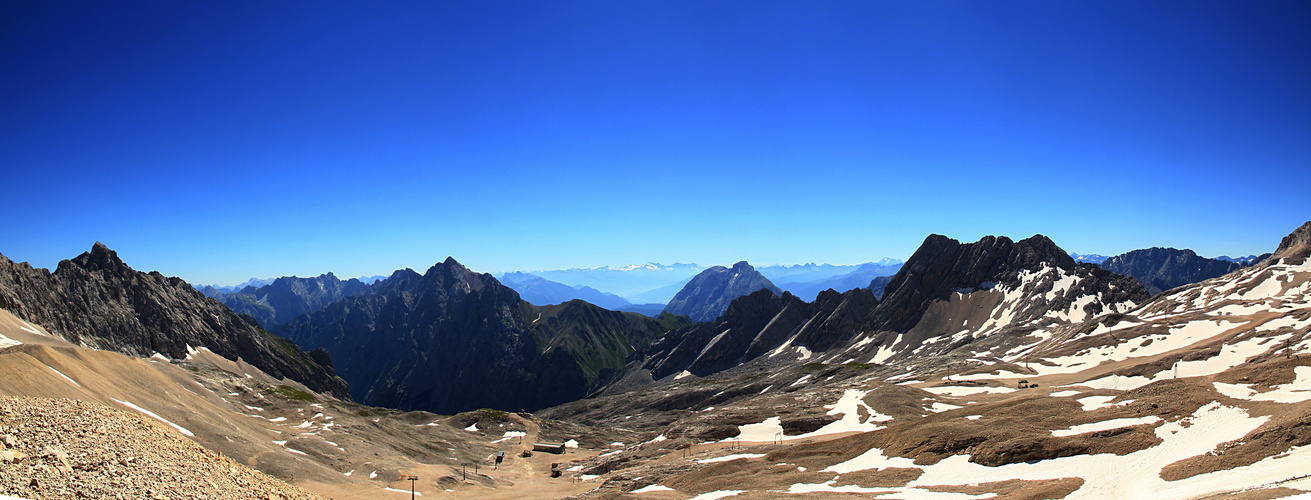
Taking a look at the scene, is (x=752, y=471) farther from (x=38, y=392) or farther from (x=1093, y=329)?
(x=1093, y=329)

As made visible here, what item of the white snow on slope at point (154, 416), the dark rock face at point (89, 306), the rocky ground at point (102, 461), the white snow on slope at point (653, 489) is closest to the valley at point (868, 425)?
the rocky ground at point (102, 461)

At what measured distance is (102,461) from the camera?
21.7 meters

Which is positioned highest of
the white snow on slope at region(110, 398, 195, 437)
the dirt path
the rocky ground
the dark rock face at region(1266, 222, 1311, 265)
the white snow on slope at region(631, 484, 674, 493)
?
the dark rock face at region(1266, 222, 1311, 265)

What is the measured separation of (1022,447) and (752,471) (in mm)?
24027

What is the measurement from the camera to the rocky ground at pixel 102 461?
19438 millimetres

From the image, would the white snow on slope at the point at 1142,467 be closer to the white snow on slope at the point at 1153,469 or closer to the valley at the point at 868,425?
the white snow on slope at the point at 1153,469

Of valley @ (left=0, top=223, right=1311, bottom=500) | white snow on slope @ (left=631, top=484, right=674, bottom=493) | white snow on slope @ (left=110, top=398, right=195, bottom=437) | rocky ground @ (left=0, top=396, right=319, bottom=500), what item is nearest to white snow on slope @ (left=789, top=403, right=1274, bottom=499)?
valley @ (left=0, top=223, right=1311, bottom=500)

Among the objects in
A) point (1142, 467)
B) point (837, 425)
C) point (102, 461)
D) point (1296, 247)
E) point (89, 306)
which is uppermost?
point (89, 306)

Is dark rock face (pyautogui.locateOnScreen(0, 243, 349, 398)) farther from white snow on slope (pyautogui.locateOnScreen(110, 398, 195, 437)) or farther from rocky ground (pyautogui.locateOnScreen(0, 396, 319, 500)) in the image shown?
rocky ground (pyautogui.locateOnScreen(0, 396, 319, 500))

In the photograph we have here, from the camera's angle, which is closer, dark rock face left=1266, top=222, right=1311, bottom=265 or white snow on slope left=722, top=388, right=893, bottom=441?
white snow on slope left=722, top=388, right=893, bottom=441

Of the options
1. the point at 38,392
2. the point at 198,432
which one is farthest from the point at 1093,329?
the point at 38,392

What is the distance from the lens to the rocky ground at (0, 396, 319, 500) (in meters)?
19.4

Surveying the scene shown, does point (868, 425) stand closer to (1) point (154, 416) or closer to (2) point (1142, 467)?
(2) point (1142, 467)

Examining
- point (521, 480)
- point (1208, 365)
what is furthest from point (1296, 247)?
point (521, 480)
